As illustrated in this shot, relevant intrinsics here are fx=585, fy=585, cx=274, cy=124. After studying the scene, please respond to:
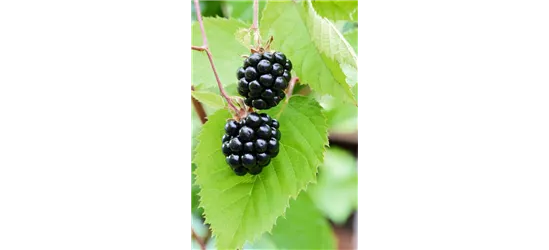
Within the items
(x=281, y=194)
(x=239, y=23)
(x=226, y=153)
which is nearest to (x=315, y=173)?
(x=281, y=194)

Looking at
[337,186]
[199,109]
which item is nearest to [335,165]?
[337,186]

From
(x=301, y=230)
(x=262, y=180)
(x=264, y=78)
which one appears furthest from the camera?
(x=301, y=230)

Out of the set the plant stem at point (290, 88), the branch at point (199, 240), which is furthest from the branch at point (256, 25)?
the branch at point (199, 240)

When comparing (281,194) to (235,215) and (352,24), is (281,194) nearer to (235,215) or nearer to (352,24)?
(235,215)

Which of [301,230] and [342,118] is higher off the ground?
[342,118]

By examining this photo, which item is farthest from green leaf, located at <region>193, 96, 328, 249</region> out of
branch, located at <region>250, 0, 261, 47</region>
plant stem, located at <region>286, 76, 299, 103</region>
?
branch, located at <region>250, 0, 261, 47</region>

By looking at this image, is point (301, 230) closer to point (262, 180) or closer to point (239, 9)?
point (262, 180)
